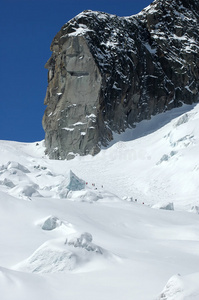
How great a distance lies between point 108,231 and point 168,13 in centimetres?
6453

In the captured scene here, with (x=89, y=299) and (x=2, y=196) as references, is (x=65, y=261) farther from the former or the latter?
(x=2, y=196)

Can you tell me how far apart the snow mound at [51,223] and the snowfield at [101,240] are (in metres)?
0.03

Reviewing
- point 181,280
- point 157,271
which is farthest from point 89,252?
point 181,280

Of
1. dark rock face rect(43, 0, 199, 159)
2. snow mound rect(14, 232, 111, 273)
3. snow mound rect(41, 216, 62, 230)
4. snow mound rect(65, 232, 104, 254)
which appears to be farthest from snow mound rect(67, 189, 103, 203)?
dark rock face rect(43, 0, 199, 159)

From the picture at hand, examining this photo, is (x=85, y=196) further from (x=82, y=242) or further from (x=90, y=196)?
(x=82, y=242)

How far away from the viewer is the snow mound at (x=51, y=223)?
1393 cm

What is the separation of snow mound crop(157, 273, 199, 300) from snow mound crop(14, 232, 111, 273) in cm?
287

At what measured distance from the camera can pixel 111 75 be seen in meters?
56.9

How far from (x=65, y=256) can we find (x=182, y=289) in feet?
11.2

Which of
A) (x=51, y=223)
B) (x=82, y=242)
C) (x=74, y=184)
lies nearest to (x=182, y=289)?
(x=82, y=242)

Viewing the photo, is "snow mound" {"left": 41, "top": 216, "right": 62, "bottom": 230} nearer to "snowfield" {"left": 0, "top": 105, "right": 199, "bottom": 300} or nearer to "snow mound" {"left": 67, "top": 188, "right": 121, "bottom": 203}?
"snowfield" {"left": 0, "top": 105, "right": 199, "bottom": 300}

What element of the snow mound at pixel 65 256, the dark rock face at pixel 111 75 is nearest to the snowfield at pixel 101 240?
the snow mound at pixel 65 256

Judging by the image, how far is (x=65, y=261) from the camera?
8.97 meters

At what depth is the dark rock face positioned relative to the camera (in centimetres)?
5328
